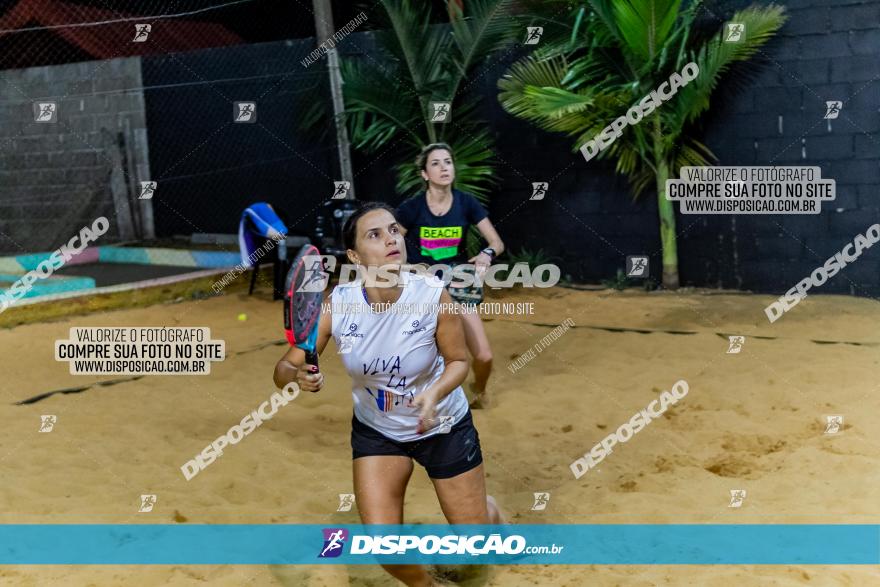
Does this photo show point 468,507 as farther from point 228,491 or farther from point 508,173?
point 508,173

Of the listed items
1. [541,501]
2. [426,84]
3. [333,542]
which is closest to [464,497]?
[333,542]

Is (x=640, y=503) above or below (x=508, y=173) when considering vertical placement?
below

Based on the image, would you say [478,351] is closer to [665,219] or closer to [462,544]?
[462,544]

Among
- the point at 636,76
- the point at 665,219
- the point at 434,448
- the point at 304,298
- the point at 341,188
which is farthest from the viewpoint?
the point at 341,188

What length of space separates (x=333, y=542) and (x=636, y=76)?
6107mm

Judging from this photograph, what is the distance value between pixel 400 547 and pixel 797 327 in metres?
5.08

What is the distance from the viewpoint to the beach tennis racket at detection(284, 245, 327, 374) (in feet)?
10.8

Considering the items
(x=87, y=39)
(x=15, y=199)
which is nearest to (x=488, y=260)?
(x=15, y=199)

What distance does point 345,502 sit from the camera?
188 inches

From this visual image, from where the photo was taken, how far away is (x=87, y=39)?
15875 mm

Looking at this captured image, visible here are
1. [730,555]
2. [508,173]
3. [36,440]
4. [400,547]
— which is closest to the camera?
[400,547]

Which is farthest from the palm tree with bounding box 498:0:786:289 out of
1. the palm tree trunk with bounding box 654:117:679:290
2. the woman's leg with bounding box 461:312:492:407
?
the woman's leg with bounding box 461:312:492:407

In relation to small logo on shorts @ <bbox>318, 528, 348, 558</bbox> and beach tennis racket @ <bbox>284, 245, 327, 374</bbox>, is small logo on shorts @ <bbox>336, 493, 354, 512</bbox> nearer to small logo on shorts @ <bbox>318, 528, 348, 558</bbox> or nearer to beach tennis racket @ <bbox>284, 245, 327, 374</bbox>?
small logo on shorts @ <bbox>318, 528, 348, 558</bbox>

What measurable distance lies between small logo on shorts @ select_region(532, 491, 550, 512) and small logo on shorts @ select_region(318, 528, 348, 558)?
0.97 metres
